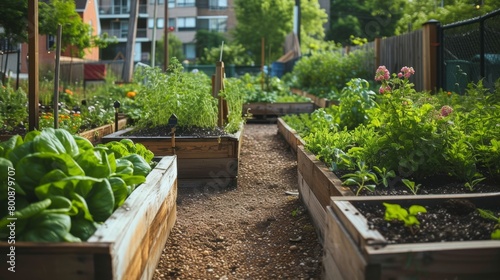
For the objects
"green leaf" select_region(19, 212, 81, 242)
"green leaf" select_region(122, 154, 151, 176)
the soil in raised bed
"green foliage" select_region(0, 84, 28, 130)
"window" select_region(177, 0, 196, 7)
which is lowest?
the soil in raised bed

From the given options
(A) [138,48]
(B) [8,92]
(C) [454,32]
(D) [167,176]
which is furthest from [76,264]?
(A) [138,48]

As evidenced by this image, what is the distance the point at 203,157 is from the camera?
232 inches

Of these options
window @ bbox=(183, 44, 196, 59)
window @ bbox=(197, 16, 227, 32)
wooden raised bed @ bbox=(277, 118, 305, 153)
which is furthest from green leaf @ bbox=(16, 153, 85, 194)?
window @ bbox=(197, 16, 227, 32)

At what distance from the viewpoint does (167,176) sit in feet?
12.5

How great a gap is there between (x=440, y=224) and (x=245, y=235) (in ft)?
6.28

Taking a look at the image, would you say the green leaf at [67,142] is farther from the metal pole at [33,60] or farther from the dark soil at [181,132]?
the dark soil at [181,132]

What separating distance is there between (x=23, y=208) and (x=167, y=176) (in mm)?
1538

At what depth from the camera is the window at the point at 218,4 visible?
5197cm

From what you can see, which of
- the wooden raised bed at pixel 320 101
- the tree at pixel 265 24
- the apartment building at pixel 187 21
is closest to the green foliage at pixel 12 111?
the wooden raised bed at pixel 320 101

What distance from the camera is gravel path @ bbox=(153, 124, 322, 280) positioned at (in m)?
3.52

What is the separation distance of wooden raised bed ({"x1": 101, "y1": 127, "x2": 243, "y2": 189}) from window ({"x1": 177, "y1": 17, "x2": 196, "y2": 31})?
4757 cm

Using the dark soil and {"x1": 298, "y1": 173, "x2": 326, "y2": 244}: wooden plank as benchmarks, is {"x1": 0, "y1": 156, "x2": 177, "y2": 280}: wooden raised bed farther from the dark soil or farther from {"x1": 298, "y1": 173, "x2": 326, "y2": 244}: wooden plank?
the dark soil

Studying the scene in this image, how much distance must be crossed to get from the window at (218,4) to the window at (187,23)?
249cm

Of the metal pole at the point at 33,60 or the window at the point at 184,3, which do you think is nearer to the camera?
the metal pole at the point at 33,60
